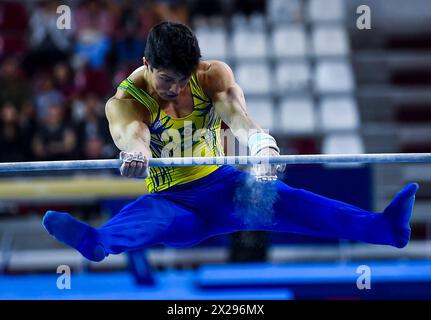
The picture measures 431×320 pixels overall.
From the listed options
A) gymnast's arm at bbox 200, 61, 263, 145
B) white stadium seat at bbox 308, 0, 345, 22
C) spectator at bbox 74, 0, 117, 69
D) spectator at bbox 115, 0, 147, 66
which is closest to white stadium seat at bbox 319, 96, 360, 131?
white stadium seat at bbox 308, 0, 345, 22

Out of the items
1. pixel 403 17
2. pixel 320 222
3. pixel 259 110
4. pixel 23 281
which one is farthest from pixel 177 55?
pixel 403 17

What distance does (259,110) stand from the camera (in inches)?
285

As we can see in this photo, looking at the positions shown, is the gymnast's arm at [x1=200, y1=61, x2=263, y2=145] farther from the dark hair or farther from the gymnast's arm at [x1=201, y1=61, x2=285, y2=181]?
the dark hair

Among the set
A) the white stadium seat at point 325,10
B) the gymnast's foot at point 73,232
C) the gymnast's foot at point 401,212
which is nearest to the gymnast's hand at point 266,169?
the gymnast's foot at point 401,212

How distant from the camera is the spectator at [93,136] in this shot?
20.8ft

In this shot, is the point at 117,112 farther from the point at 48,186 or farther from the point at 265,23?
the point at 265,23

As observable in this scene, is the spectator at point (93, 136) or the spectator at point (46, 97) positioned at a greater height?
the spectator at point (46, 97)

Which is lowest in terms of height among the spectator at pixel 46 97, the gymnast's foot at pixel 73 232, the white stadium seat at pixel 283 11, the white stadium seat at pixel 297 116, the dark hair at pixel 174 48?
the gymnast's foot at pixel 73 232

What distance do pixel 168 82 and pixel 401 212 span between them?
1.17 metres

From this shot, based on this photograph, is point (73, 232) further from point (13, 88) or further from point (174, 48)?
point (13, 88)

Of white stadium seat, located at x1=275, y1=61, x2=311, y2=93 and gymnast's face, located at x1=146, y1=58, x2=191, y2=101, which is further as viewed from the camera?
white stadium seat, located at x1=275, y1=61, x2=311, y2=93

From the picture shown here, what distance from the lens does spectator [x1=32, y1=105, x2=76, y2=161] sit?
636 cm

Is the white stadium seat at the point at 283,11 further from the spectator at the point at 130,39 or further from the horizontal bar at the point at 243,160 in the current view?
the horizontal bar at the point at 243,160

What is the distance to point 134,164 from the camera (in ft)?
10.1
